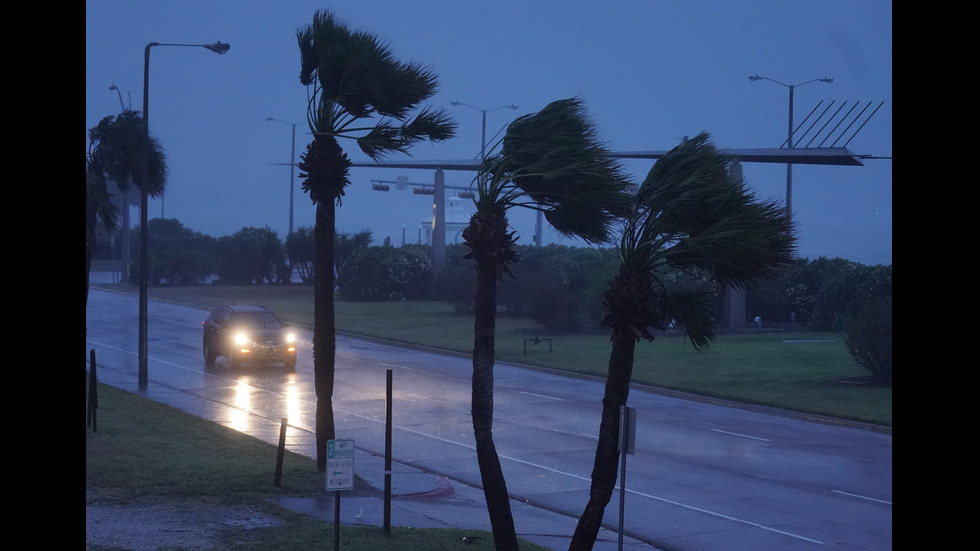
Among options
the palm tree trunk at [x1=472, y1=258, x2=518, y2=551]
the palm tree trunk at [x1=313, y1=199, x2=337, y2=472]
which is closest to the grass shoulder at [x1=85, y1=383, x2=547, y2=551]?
the palm tree trunk at [x1=313, y1=199, x2=337, y2=472]

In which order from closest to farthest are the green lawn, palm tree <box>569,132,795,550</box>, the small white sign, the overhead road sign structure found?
1. palm tree <box>569,132,795,550</box>
2. the small white sign
3. the green lawn
4. the overhead road sign structure

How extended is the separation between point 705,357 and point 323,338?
858 inches

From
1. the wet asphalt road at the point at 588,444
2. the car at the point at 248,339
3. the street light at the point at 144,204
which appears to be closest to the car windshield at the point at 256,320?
the car at the point at 248,339

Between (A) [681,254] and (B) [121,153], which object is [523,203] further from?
(B) [121,153]

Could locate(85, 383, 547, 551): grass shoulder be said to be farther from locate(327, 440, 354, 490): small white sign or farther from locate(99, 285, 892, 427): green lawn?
locate(99, 285, 892, 427): green lawn

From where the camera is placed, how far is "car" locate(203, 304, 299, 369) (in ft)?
93.9

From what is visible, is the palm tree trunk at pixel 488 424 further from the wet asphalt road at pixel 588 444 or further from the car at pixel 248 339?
the car at pixel 248 339

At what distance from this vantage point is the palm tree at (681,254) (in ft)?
29.8

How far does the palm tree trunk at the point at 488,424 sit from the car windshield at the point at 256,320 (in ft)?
67.3

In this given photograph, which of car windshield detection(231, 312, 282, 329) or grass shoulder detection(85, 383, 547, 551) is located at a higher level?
car windshield detection(231, 312, 282, 329)

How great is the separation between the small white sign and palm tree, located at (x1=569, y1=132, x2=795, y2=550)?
7.70 ft

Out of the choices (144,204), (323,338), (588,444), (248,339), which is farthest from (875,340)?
(144,204)
